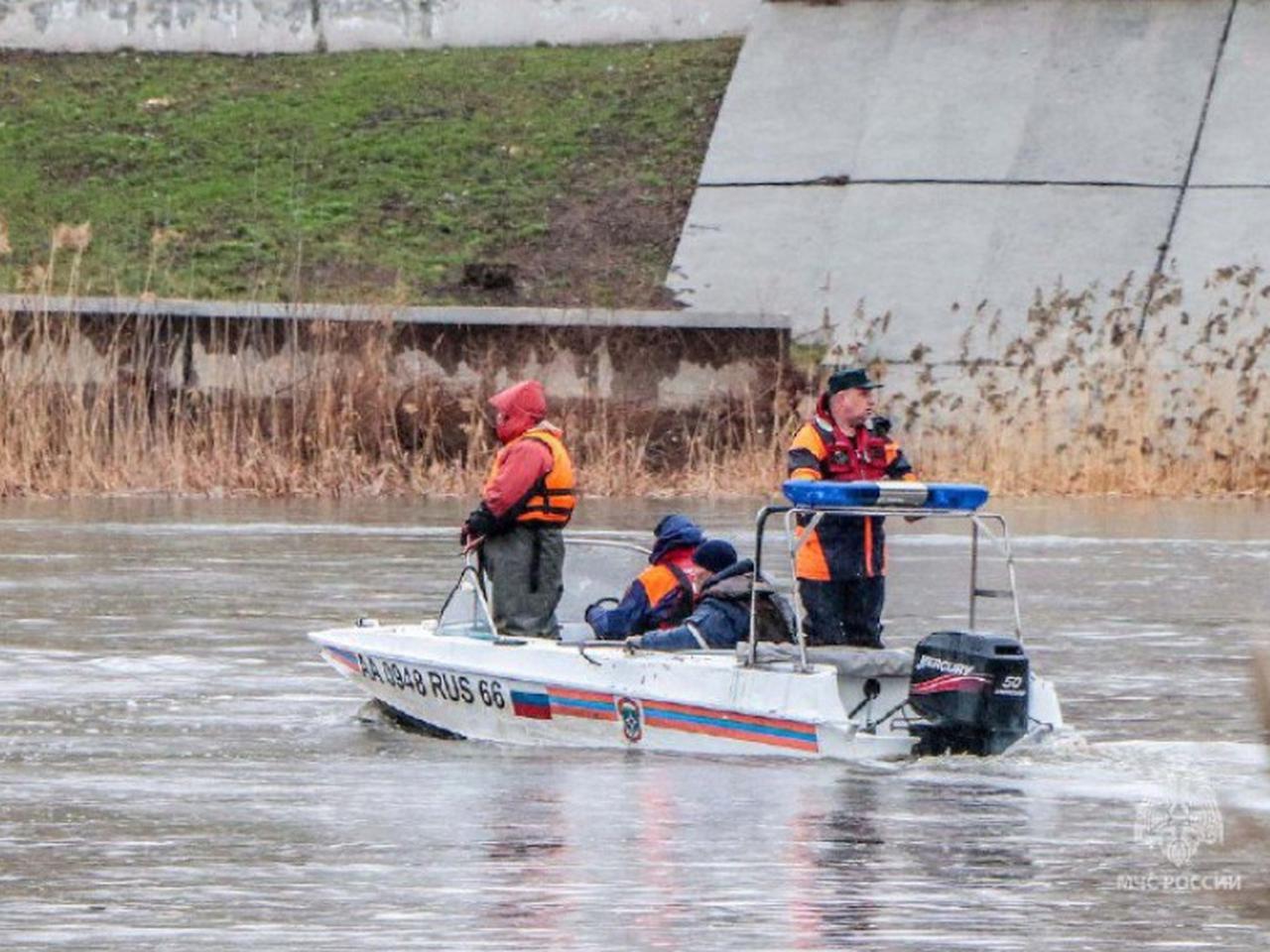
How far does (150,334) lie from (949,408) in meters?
7.59

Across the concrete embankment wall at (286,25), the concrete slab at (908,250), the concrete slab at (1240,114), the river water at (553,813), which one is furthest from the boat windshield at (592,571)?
the concrete embankment wall at (286,25)

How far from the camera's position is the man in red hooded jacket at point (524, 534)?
14406 millimetres

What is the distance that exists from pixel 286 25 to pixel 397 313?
12.0m

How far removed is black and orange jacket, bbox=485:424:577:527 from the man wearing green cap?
3.60 ft

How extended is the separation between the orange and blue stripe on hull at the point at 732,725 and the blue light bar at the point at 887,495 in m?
0.92

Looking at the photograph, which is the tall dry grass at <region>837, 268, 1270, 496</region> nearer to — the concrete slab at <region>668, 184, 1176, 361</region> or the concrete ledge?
the concrete slab at <region>668, 184, 1176, 361</region>

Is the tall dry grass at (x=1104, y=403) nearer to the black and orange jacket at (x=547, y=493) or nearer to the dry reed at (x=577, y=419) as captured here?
the dry reed at (x=577, y=419)

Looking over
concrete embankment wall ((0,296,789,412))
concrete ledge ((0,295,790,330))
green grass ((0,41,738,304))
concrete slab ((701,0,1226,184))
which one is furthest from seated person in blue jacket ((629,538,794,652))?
concrete slab ((701,0,1226,184))

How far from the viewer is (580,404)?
100ft

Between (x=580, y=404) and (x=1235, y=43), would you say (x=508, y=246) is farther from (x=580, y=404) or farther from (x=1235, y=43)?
(x=1235, y=43)

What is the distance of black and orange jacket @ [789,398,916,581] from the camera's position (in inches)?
550

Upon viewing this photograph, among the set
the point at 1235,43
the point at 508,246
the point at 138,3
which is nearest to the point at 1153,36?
the point at 1235,43

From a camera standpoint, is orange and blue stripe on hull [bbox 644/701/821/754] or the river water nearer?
the river water

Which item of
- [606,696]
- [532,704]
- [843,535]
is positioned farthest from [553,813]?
[843,535]
